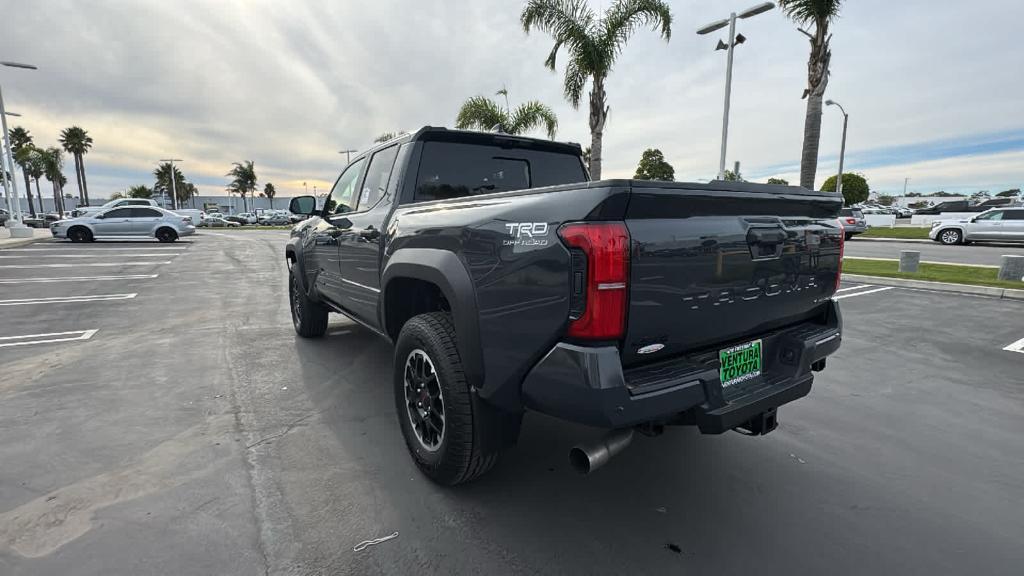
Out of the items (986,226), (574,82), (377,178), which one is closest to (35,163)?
(574,82)

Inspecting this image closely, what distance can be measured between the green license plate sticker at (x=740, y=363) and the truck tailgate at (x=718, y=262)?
63 millimetres

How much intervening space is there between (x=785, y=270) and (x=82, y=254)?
63.4 feet

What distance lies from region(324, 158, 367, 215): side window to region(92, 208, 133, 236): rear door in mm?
20684

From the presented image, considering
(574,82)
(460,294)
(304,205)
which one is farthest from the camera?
(574,82)

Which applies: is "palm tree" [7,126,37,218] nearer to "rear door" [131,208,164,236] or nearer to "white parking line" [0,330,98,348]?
"rear door" [131,208,164,236]

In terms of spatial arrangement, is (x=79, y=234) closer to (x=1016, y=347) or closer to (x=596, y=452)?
(x=596, y=452)

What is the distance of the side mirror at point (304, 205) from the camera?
503 centimetres

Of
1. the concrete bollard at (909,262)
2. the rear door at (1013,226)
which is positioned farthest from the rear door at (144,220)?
the rear door at (1013,226)

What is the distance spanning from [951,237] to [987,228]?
1.27 metres

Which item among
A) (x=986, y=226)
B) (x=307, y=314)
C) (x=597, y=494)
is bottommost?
(x=597, y=494)

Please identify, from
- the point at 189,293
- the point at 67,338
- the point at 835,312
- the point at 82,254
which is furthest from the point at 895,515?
the point at 82,254

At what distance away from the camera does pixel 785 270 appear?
250cm

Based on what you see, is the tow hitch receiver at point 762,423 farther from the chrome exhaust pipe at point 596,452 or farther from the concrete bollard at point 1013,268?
the concrete bollard at point 1013,268

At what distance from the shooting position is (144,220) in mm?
20547
